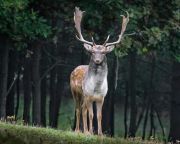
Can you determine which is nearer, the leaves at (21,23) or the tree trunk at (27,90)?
the leaves at (21,23)

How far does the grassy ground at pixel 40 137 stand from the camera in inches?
406

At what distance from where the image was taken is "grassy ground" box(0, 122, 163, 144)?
33.8ft

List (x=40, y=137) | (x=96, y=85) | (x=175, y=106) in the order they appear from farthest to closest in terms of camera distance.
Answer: (x=175, y=106) → (x=96, y=85) → (x=40, y=137)

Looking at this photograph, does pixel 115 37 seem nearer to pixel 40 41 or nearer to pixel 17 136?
pixel 40 41

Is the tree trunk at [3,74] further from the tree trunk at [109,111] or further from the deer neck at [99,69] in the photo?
the deer neck at [99,69]

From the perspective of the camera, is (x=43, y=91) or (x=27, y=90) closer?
(x=27, y=90)

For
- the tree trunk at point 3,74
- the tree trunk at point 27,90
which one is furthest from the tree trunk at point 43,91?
the tree trunk at point 3,74

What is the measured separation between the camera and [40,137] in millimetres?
10523

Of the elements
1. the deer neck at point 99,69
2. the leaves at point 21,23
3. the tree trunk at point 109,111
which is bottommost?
the tree trunk at point 109,111

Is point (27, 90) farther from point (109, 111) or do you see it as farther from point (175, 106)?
point (175, 106)

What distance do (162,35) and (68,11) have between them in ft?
9.24

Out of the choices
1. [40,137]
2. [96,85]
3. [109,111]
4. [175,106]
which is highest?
[96,85]

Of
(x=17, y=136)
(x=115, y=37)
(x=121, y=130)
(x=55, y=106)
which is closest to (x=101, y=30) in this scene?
(x=115, y=37)

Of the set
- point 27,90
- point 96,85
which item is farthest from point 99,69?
point 27,90
